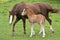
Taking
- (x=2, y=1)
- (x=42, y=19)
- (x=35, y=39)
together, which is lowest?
(x=2, y=1)

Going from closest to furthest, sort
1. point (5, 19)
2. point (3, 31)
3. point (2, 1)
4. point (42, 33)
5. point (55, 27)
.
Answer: point (42, 33) < point (3, 31) < point (55, 27) < point (5, 19) < point (2, 1)

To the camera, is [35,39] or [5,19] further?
[5,19]

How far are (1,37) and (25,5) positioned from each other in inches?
67.7

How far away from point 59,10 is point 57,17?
497cm

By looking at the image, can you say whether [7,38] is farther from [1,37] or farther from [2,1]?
[2,1]

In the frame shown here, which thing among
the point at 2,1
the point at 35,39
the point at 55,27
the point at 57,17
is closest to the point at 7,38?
the point at 35,39

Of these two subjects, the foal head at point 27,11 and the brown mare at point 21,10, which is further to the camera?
the brown mare at point 21,10

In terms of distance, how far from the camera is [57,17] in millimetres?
17688

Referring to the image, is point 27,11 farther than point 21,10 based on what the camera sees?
No

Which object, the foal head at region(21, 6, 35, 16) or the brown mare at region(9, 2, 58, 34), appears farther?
the brown mare at region(9, 2, 58, 34)

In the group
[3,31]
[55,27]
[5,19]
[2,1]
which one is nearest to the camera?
[3,31]

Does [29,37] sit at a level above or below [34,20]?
below

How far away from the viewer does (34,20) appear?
37.9 ft

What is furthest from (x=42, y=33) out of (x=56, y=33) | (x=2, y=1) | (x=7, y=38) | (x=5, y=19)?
(x=2, y=1)
